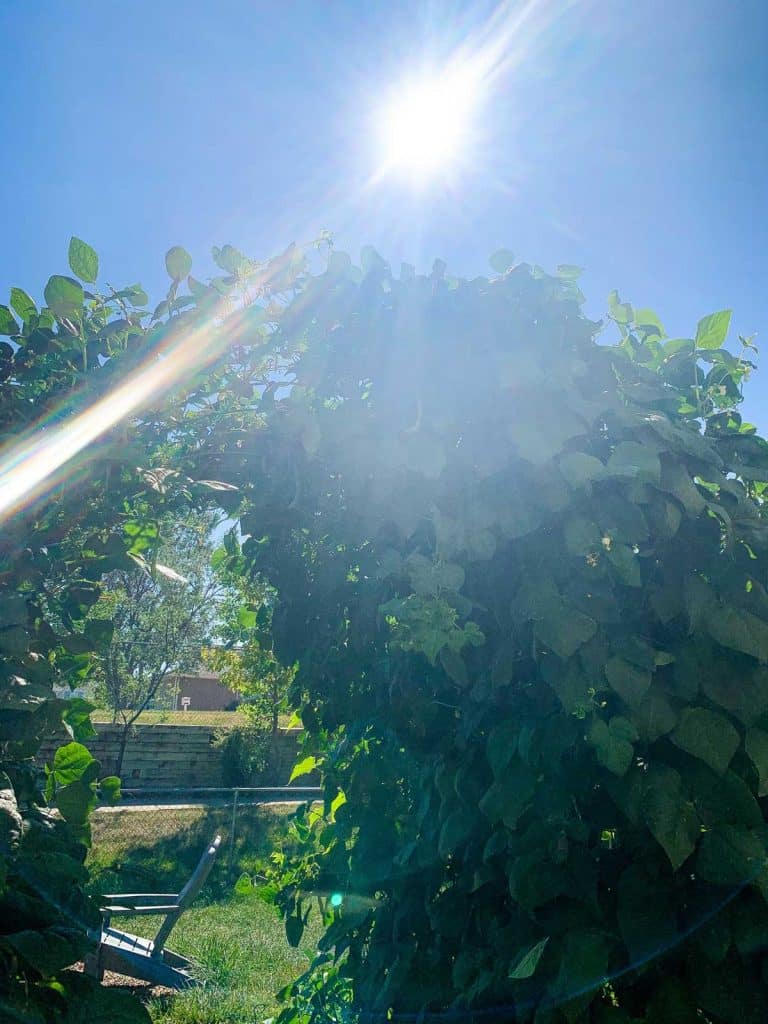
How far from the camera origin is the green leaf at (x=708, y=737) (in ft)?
3.19

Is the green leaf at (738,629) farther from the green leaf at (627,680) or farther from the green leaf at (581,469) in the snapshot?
the green leaf at (581,469)

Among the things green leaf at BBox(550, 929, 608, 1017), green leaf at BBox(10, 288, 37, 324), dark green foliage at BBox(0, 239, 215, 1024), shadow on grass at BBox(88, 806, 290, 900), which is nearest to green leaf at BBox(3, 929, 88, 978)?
dark green foliage at BBox(0, 239, 215, 1024)

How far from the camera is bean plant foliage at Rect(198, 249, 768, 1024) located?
1.02 m

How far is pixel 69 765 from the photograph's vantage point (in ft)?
4.24

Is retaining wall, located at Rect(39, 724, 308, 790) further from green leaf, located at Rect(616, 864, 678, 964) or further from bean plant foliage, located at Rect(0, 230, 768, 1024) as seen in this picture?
green leaf, located at Rect(616, 864, 678, 964)

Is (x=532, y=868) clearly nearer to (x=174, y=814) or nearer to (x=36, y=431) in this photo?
(x=36, y=431)

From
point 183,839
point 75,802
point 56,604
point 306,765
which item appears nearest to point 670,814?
point 75,802

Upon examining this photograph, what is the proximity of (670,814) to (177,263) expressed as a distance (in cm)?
121

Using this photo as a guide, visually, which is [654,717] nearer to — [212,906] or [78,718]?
[78,718]

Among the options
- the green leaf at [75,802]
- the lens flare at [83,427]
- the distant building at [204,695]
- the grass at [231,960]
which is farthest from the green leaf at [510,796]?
the distant building at [204,695]

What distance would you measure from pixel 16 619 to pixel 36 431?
326mm

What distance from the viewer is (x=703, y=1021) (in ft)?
3.38

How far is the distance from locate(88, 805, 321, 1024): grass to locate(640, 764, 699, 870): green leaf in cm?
80

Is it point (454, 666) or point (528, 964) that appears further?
point (454, 666)
